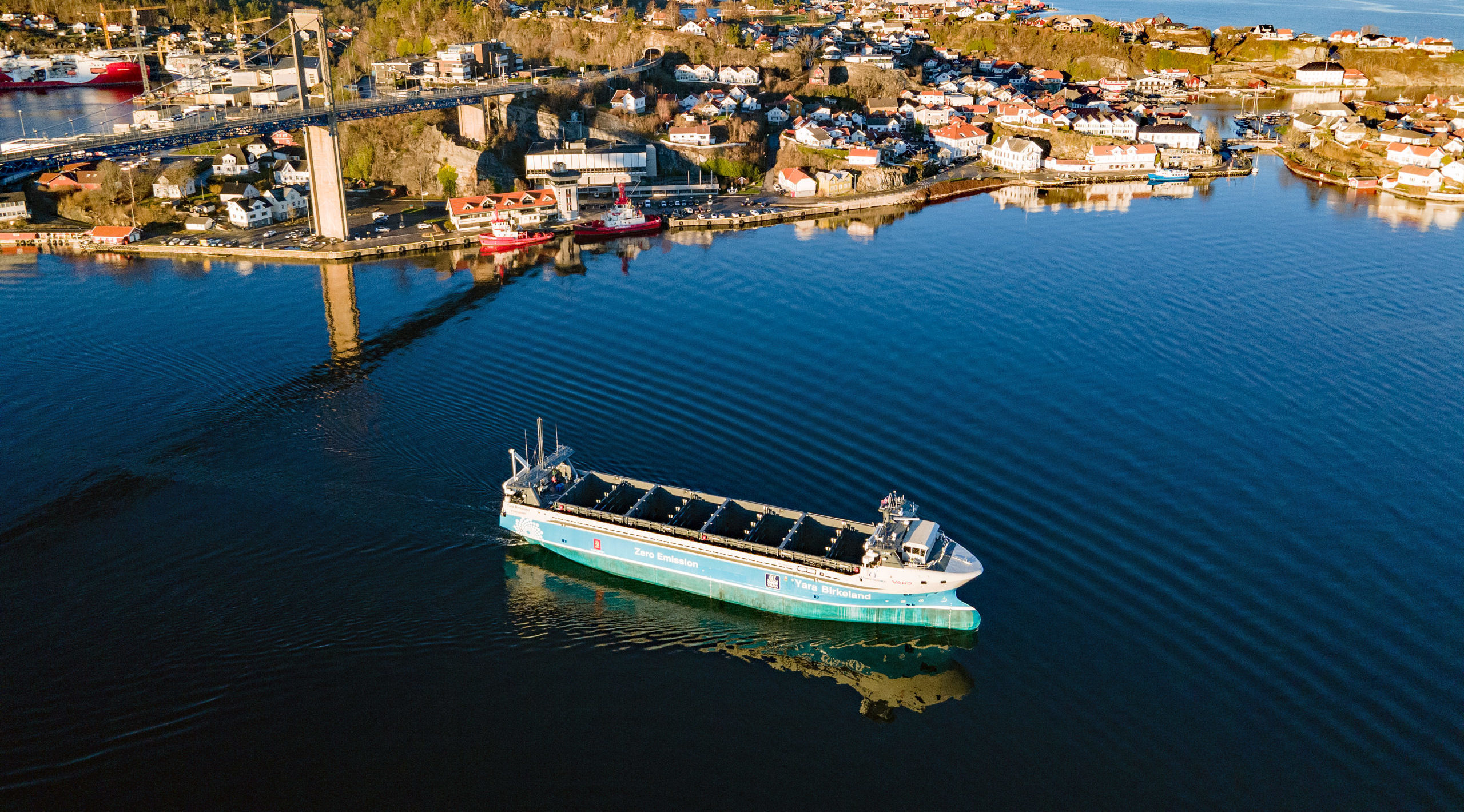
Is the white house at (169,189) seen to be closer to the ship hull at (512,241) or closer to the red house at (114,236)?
the red house at (114,236)

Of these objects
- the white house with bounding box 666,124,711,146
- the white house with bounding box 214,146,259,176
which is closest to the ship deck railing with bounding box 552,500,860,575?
the white house with bounding box 666,124,711,146

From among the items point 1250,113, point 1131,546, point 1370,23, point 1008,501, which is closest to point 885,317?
point 1008,501

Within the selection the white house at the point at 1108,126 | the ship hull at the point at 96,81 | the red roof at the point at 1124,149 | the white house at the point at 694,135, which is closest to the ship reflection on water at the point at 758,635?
the white house at the point at 694,135

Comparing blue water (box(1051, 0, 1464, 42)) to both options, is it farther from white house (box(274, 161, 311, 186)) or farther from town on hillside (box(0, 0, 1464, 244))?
white house (box(274, 161, 311, 186))

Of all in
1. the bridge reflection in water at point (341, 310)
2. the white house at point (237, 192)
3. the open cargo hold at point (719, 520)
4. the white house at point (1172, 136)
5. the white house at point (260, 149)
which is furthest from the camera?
the white house at point (1172, 136)

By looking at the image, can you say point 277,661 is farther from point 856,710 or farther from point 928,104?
point 928,104
